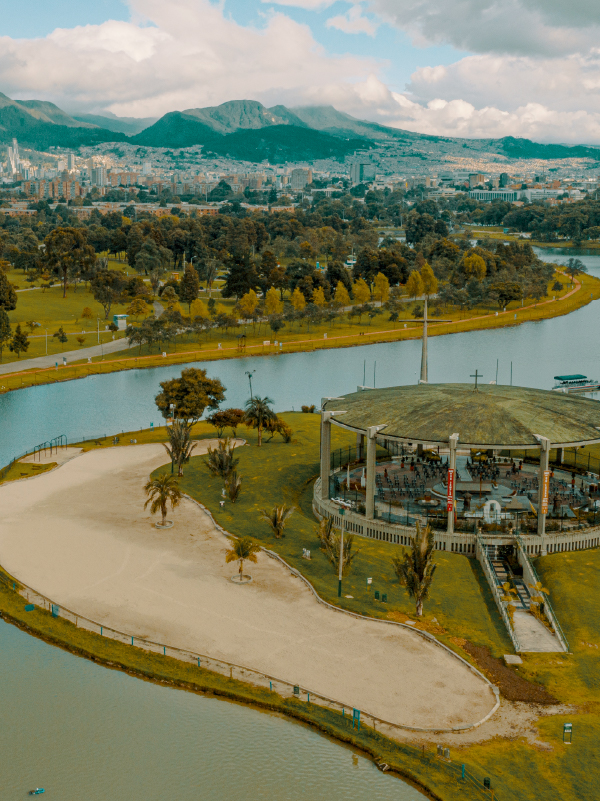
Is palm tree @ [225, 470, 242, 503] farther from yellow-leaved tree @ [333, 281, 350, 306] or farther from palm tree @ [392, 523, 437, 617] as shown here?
yellow-leaved tree @ [333, 281, 350, 306]

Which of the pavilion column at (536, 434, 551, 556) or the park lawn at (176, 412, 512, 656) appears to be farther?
the pavilion column at (536, 434, 551, 556)

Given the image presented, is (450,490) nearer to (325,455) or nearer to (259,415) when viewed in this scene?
(325,455)

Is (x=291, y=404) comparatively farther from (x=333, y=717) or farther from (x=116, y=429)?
(x=333, y=717)

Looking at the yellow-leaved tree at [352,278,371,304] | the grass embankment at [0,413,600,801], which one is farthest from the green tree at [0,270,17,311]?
the grass embankment at [0,413,600,801]

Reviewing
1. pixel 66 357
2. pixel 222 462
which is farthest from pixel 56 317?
pixel 222 462

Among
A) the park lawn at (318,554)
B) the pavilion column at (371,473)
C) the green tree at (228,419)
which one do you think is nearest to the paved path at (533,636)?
the park lawn at (318,554)
